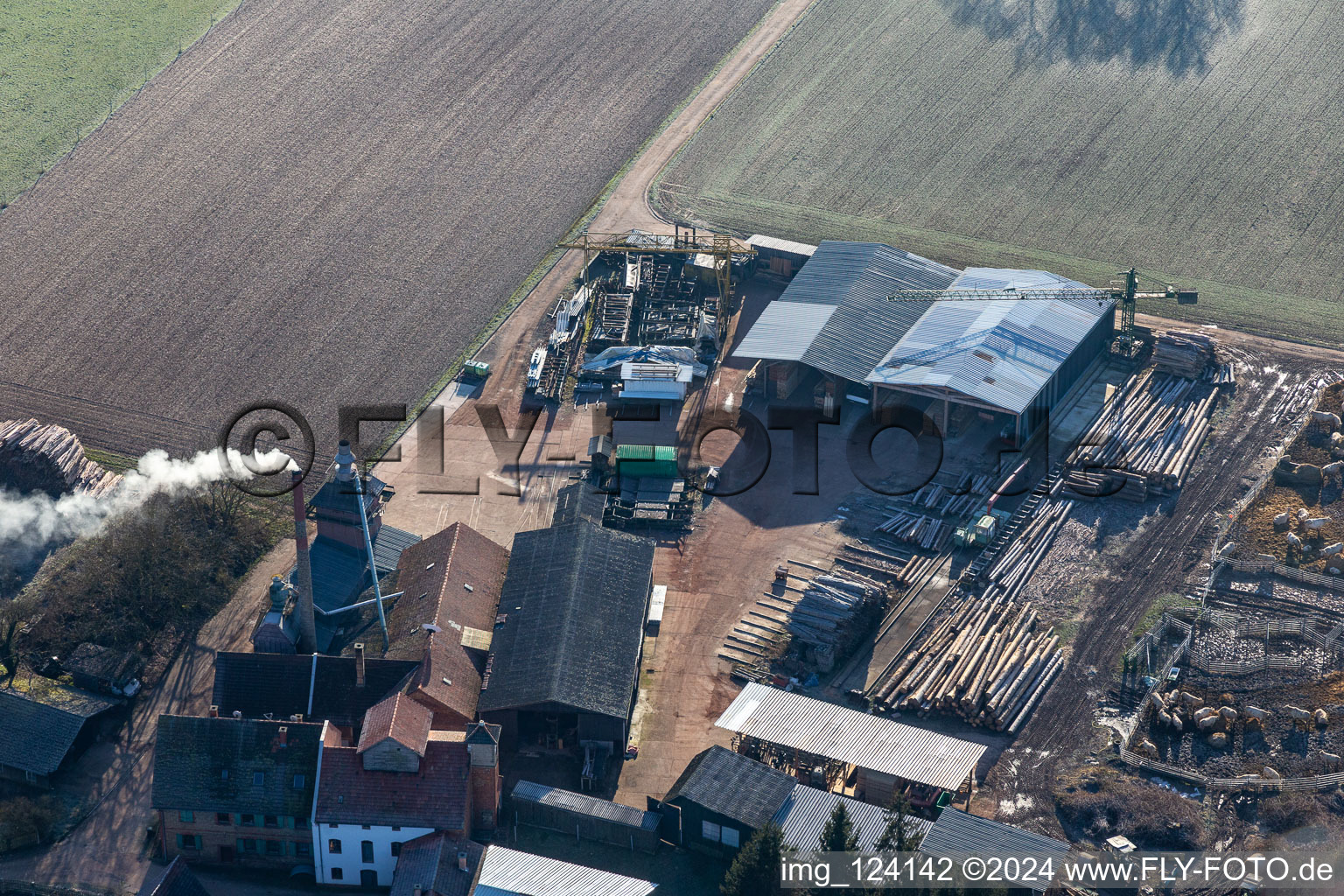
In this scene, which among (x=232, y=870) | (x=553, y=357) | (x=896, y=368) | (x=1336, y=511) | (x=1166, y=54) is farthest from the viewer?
(x=1166, y=54)

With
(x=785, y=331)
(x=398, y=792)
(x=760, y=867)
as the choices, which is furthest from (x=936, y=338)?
(x=398, y=792)

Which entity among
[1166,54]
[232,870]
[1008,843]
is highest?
[1166,54]

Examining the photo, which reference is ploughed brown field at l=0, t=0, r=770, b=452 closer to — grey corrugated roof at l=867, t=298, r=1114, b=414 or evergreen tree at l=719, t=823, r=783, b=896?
grey corrugated roof at l=867, t=298, r=1114, b=414

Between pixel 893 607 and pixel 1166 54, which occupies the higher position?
pixel 1166 54

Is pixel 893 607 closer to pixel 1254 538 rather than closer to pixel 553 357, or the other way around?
pixel 1254 538

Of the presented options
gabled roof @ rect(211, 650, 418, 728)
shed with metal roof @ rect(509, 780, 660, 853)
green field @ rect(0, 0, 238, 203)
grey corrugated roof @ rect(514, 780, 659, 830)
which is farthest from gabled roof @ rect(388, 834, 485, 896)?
green field @ rect(0, 0, 238, 203)

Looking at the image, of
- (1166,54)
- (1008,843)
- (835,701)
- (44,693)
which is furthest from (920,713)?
(1166,54)

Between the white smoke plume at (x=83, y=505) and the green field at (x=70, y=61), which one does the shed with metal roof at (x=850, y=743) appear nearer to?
the white smoke plume at (x=83, y=505)

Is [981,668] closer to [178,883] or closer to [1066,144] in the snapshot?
[178,883]
